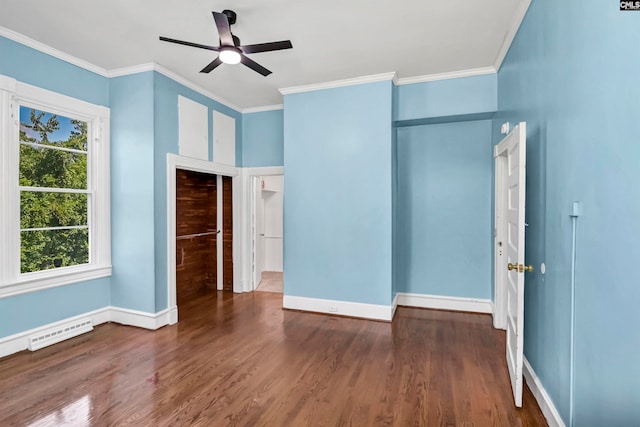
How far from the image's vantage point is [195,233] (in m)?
5.49

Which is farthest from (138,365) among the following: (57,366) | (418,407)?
(418,407)

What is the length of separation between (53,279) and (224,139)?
2713 millimetres

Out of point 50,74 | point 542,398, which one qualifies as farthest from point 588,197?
point 50,74

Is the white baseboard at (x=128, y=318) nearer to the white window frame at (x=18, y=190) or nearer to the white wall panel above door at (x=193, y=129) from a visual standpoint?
the white window frame at (x=18, y=190)

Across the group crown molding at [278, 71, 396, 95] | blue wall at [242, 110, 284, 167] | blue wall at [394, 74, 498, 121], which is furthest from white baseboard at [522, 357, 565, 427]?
blue wall at [242, 110, 284, 167]

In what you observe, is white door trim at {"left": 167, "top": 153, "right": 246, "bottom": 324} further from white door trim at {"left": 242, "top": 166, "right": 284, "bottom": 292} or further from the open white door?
the open white door

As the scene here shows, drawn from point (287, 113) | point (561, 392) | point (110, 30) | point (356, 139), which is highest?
point (110, 30)

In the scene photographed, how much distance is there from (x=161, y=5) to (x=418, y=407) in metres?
3.66

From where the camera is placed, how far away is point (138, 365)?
9.59 feet

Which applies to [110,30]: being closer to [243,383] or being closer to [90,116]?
[90,116]

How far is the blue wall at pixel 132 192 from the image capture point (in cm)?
378

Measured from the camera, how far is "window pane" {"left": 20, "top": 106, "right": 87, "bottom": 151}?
327cm

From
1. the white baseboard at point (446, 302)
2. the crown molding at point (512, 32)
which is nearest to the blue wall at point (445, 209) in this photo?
the white baseboard at point (446, 302)

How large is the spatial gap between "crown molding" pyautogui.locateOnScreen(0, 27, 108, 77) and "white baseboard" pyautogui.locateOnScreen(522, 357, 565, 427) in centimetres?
523
